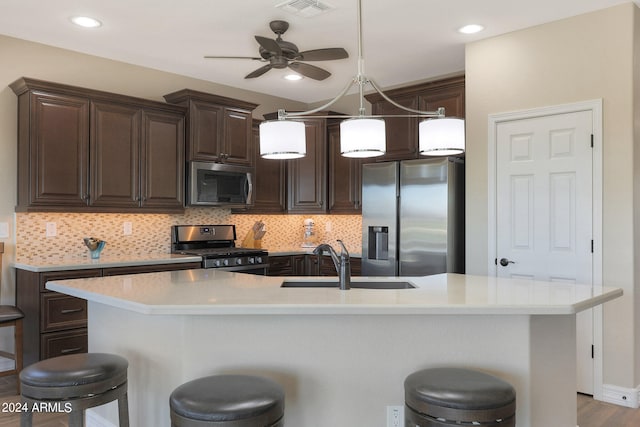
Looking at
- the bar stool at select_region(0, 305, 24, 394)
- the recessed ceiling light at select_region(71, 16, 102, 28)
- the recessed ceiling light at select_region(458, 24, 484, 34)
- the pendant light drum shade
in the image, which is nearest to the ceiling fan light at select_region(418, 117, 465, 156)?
the pendant light drum shade

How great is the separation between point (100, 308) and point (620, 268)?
319cm

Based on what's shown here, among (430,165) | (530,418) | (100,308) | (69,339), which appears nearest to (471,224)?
(430,165)

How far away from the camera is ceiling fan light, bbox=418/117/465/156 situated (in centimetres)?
252

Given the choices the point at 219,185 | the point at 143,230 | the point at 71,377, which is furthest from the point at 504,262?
the point at 143,230

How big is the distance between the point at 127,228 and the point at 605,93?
397 centimetres

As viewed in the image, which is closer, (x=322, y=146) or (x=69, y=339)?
(x=69, y=339)

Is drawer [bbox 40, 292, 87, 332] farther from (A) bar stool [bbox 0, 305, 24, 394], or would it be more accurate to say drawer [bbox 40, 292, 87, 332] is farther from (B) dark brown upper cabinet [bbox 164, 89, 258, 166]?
(B) dark brown upper cabinet [bbox 164, 89, 258, 166]

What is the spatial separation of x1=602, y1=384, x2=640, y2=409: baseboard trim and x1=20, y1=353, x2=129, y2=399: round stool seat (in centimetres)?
303

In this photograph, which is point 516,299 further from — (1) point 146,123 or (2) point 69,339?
(1) point 146,123

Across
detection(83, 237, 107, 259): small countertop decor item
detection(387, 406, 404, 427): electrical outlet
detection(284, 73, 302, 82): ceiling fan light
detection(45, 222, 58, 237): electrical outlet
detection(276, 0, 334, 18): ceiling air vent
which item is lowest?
detection(387, 406, 404, 427): electrical outlet

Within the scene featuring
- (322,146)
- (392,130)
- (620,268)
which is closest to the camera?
(620,268)

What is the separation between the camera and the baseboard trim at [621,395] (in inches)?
132

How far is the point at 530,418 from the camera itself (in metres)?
2.33

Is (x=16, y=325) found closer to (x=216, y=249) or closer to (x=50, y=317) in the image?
(x=50, y=317)
